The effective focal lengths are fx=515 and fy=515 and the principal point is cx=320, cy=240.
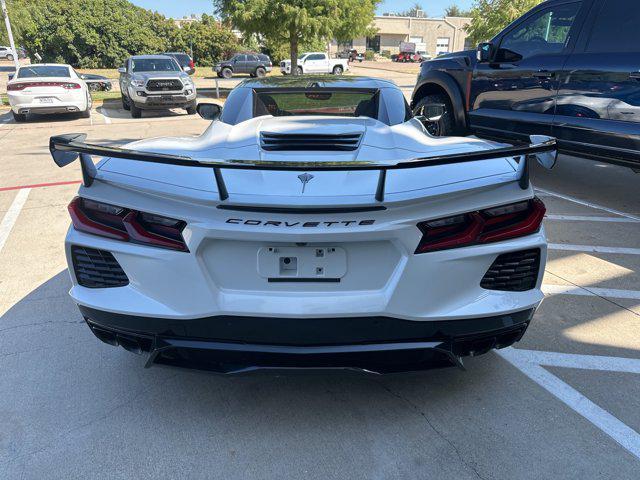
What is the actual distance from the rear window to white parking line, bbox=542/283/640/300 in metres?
13.6

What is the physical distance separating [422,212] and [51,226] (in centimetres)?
461

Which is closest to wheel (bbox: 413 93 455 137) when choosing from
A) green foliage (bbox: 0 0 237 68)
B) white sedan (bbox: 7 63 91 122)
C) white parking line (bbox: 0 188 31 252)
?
white parking line (bbox: 0 188 31 252)

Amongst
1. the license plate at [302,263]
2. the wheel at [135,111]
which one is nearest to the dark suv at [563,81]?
the license plate at [302,263]

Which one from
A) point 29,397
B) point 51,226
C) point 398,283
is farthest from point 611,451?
point 51,226

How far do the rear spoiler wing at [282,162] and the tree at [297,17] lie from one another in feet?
59.2

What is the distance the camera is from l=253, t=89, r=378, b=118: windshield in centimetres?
371

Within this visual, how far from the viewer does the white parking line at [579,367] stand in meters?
2.36

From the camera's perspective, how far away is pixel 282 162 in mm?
1949

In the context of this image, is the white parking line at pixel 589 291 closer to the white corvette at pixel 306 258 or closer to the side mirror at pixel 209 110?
the white corvette at pixel 306 258

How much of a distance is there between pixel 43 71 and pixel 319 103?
41.2 ft

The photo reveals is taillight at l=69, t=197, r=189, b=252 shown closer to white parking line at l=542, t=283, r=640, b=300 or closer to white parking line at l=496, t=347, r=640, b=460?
white parking line at l=496, t=347, r=640, b=460

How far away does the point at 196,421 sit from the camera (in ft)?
8.12

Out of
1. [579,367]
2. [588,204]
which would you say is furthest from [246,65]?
[579,367]

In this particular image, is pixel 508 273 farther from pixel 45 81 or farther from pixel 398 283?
pixel 45 81
